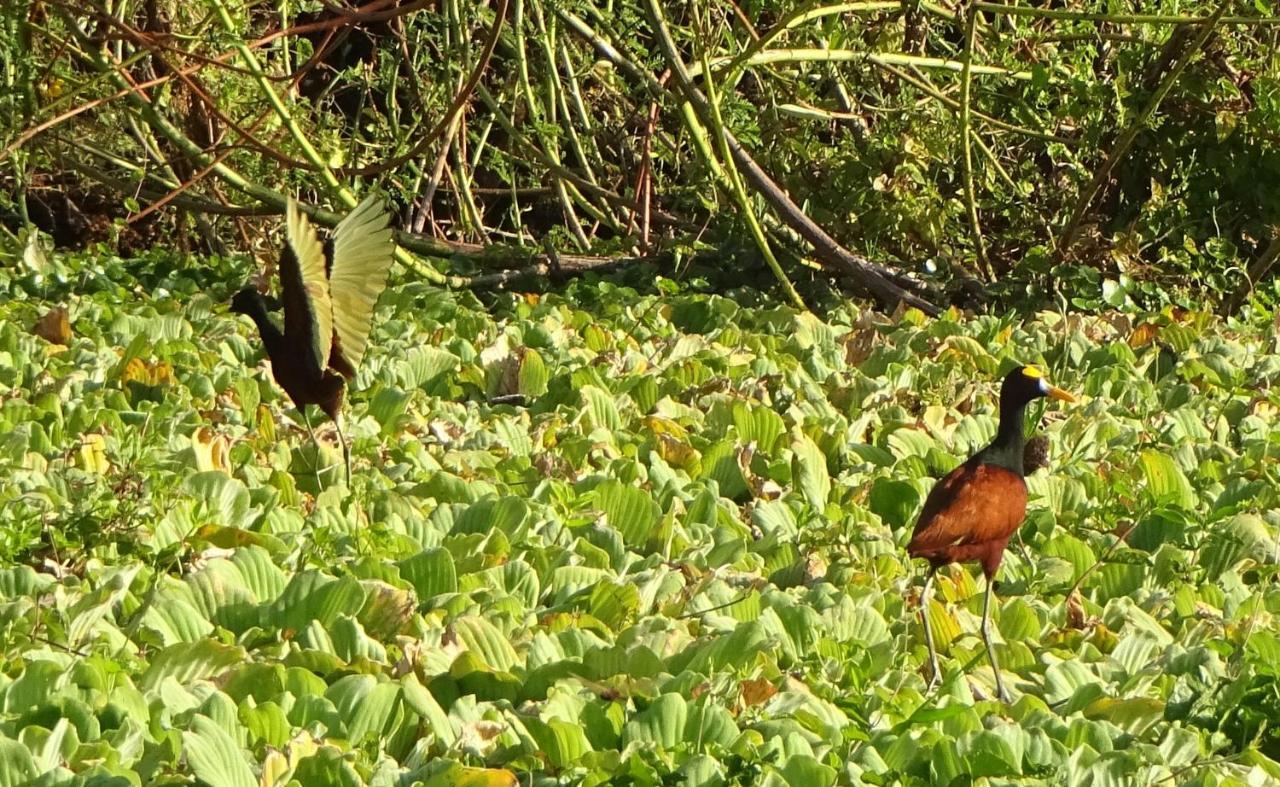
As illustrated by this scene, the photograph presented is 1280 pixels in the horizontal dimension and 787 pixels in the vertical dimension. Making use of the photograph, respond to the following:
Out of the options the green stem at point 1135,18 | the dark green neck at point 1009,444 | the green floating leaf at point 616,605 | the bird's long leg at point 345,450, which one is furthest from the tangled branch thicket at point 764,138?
the green floating leaf at point 616,605

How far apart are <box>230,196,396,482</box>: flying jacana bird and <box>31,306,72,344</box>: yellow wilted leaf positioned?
1415 mm

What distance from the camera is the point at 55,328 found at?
5410mm

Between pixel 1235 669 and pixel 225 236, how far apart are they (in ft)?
19.4

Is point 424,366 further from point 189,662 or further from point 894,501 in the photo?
point 189,662

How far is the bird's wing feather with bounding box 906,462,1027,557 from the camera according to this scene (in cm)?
313

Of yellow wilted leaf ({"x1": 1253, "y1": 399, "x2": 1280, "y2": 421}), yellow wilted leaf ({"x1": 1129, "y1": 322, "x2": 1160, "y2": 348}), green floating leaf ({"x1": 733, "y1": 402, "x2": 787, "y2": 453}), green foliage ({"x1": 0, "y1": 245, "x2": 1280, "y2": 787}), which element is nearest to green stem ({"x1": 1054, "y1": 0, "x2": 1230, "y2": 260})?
yellow wilted leaf ({"x1": 1129, "y1": 322, "x2": 1160, "y2": 348})

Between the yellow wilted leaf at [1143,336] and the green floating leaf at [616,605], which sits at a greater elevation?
the green floating leaf at [616,605]

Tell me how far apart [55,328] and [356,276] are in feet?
5.67

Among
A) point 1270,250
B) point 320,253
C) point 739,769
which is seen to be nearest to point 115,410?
point 320,253

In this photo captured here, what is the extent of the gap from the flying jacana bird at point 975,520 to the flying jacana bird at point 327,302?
1.34m

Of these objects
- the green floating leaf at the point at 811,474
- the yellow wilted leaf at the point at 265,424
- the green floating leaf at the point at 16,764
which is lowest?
the yellow wilted leaf at the point at 265,424

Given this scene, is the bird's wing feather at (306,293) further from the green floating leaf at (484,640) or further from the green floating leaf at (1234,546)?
the green floating leaf at (1234,546)

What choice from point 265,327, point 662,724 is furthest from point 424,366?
point 662,724

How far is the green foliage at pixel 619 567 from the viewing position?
99.0 inches
